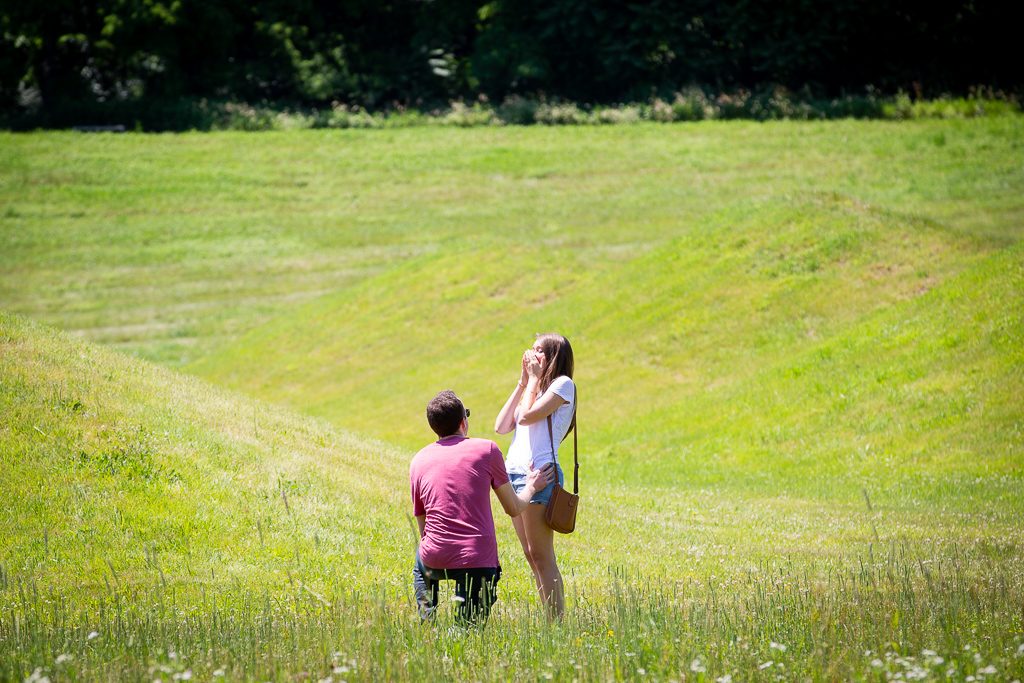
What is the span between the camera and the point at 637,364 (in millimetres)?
23844

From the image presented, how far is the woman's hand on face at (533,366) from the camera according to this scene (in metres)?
8.01

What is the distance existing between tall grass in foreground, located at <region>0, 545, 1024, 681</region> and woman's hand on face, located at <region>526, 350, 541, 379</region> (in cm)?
171

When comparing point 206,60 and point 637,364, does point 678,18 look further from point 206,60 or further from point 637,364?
point 637,364

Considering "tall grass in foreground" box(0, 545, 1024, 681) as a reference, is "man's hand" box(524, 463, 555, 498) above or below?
above

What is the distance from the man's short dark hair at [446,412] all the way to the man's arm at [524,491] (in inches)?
20.6

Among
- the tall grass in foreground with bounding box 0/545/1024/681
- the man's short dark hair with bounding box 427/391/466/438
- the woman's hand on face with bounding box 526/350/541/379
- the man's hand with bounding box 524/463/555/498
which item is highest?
the woman's hand on face with bounding box 526/350/541/379

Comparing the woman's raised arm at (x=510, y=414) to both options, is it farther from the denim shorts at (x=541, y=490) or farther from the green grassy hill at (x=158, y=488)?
the green grassy hill at (x=158, y=488)

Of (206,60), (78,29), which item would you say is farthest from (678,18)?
(78,29)

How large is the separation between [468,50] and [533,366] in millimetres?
53248

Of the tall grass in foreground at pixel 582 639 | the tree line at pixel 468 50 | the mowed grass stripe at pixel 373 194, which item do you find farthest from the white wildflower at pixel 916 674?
the tree line at pixel 468 50

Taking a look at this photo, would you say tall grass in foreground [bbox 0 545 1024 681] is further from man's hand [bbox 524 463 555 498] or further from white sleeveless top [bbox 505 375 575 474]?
white sleeveless top [bbox 505 375 575 474]

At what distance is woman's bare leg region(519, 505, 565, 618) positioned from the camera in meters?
7.66

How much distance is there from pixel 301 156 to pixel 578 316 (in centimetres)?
2426

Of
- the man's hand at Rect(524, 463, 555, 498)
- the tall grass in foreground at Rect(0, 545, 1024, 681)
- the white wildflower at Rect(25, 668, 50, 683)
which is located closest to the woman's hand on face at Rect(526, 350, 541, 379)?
the man's hand at Rect(524, 463, 555, 498)
